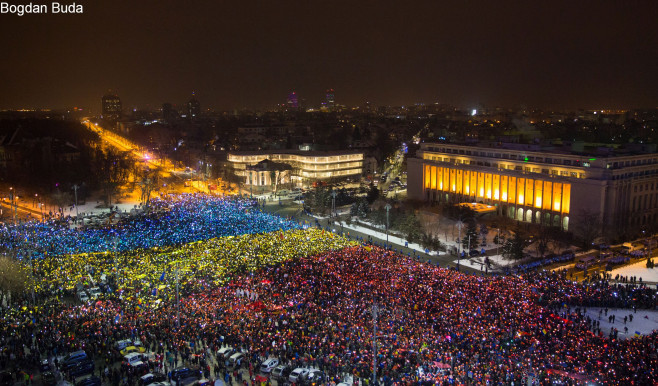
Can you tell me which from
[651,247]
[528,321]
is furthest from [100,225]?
[651,247]

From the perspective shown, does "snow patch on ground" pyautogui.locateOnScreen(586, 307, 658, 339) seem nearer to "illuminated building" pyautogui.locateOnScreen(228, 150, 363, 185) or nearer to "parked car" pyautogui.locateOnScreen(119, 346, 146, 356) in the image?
"parked car" pyautogui.locateOnScreen(119, 346, 146, 356)

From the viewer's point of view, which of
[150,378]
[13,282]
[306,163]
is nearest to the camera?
[150,378]

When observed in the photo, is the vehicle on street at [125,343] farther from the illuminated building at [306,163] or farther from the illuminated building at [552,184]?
the illuminated building at [306,163]

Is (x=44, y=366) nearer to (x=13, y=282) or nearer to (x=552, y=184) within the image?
(x=13, y=282)

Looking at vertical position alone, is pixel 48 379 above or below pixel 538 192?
below

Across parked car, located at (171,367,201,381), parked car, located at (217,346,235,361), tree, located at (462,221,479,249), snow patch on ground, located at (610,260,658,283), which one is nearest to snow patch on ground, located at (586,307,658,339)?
snow patch on ground, located at (610,260,658,283)

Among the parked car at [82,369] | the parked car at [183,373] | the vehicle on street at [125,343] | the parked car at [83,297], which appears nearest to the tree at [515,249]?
the parked car at [183,373]

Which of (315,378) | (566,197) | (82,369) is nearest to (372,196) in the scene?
(566,197)
